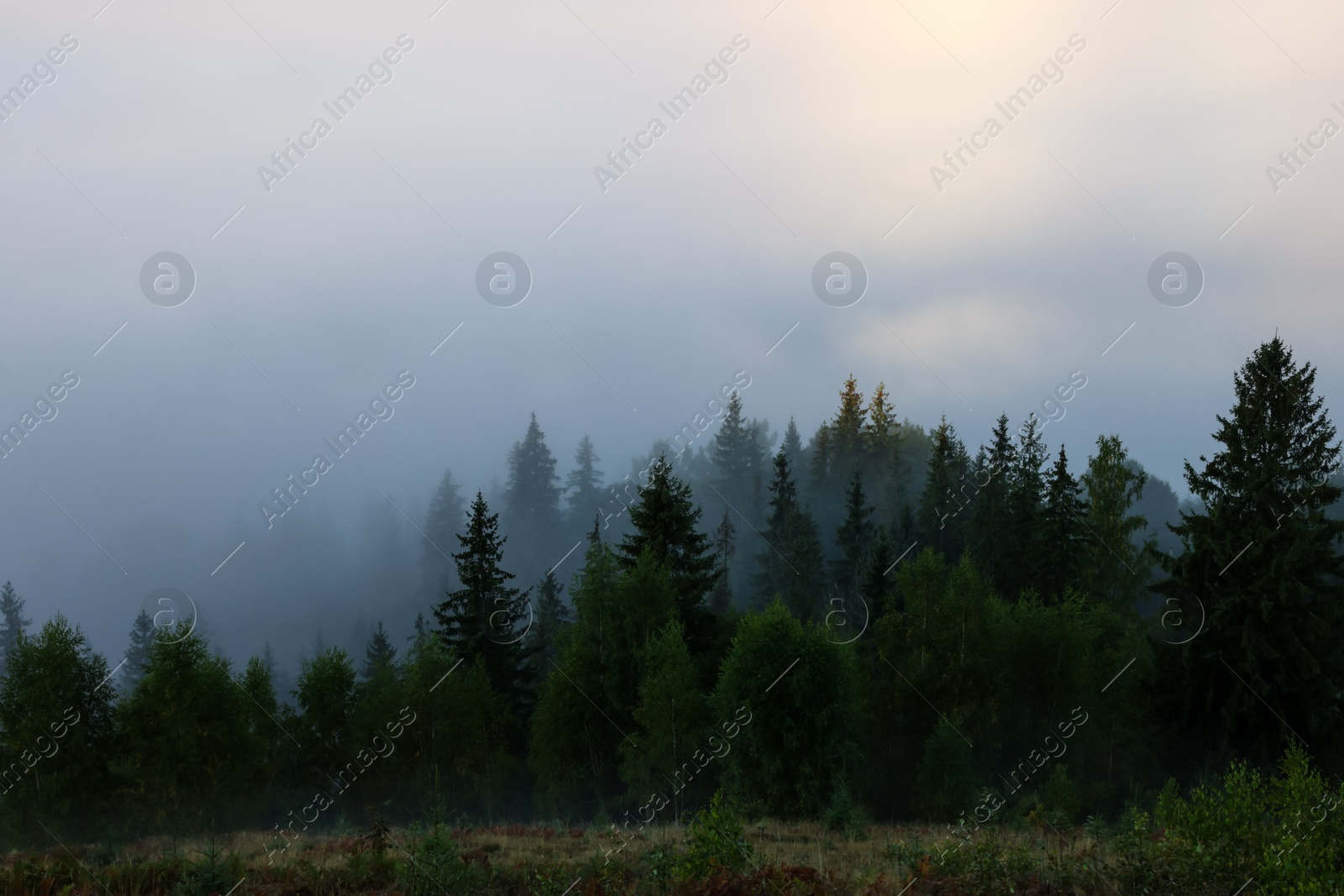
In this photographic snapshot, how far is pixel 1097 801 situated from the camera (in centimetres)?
4912

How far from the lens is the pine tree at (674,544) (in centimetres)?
5172

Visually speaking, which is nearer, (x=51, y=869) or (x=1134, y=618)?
(x=51, y=869)

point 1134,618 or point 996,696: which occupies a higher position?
point 996,696

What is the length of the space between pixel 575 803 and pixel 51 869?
3420 cm

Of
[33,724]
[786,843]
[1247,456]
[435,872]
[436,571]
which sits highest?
[436,571]

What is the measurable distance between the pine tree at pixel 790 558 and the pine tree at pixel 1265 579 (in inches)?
1462

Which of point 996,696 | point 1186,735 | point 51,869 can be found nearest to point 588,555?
point 996,696

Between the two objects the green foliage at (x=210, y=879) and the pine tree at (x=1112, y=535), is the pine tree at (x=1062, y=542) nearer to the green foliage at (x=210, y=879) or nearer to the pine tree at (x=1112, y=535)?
the pine tree at (x=1112, y=535)

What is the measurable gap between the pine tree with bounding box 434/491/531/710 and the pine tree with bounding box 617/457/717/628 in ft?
25.8

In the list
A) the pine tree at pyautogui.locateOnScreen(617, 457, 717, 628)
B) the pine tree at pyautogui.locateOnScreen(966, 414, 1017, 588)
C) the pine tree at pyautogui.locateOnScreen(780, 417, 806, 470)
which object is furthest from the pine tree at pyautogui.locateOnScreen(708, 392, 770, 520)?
the pine tree at pyautogui.locateOnScreen(617, 457, 717, 628)

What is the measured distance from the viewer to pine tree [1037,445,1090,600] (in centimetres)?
6156

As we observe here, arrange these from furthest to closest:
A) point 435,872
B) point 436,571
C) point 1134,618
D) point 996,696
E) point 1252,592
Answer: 1. point 436,571
2. point 1134,618
3. point 996,696
4. point 1252,592
5. point 435,872

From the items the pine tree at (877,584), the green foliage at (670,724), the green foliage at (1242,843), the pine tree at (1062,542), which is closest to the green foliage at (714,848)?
the green foliage at (1242,843)

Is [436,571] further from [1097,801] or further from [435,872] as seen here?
[435,872]
